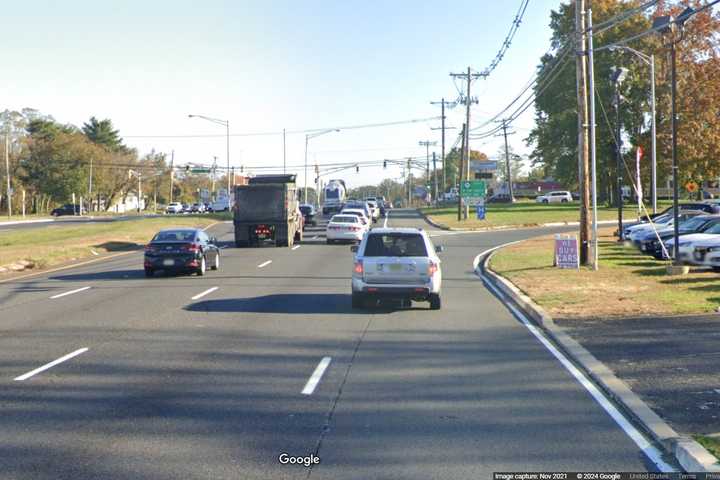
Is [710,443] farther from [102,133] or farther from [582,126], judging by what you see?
[102,133]

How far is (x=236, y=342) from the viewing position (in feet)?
43.5

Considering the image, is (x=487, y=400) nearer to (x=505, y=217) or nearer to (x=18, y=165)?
(x=505, y=217)

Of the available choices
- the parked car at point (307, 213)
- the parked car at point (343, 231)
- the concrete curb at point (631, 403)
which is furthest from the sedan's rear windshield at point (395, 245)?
the parked car at point (307, 213)

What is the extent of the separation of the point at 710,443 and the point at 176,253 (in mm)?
19028

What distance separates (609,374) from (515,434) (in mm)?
3168

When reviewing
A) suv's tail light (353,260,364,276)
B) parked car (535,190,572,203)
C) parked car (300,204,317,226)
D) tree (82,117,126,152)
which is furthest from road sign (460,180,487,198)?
tree (82,117,126,152)

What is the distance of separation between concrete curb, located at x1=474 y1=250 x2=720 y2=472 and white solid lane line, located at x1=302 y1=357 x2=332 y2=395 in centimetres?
339

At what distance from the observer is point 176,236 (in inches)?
982

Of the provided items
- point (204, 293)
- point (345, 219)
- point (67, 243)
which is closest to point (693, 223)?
point (345, 219)

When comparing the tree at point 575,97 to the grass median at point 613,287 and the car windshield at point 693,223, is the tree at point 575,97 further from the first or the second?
the grass median at point 613,287

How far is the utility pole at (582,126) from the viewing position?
24.4m

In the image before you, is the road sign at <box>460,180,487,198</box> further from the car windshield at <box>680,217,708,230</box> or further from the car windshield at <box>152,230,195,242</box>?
the car windshield at <box>152,230,195,242</box>

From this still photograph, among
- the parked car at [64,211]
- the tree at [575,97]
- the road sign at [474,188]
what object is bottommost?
the parked car at [64,211]

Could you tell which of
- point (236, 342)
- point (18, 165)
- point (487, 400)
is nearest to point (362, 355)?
point (236, 342)
